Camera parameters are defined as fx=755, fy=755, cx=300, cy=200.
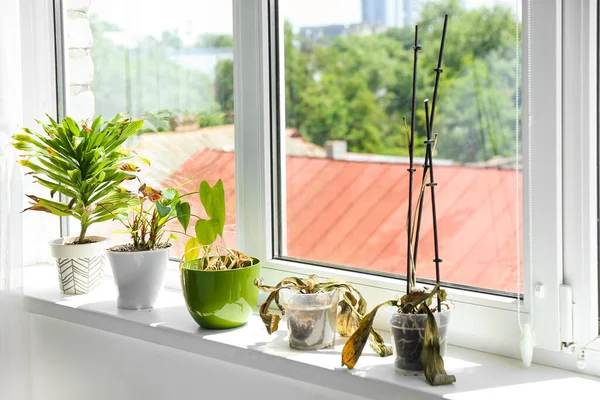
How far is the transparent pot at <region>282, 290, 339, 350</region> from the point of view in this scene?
1343mm

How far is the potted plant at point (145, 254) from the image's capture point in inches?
61.4

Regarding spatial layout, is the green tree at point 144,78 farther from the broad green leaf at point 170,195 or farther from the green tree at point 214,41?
the broad green leaf at point 170,195

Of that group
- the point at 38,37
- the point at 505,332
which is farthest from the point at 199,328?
the point at 38,37

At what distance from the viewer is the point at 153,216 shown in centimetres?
161

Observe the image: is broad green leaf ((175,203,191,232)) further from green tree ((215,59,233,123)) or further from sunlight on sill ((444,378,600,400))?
sunlight on sill ((444,378,600,400))

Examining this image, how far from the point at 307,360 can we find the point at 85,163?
2.27 ft

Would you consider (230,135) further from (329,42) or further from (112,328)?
(112,328)

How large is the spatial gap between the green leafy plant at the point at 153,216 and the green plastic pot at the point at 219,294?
13 cm

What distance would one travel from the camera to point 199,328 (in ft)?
4.86

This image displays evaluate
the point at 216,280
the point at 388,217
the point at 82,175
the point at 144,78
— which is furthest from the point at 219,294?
the point at 144,78

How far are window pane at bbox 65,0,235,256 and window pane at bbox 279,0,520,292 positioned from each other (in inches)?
7.6

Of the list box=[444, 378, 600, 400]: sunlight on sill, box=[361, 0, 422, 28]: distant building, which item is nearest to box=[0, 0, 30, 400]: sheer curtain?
box=[361, 0, 422, 28]: distant building

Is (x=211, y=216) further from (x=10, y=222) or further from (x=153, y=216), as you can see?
(x=10, y=222)

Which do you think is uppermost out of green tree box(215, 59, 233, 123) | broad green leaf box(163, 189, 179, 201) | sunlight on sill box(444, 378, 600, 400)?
green tree box(215, 59, 233, 123)
